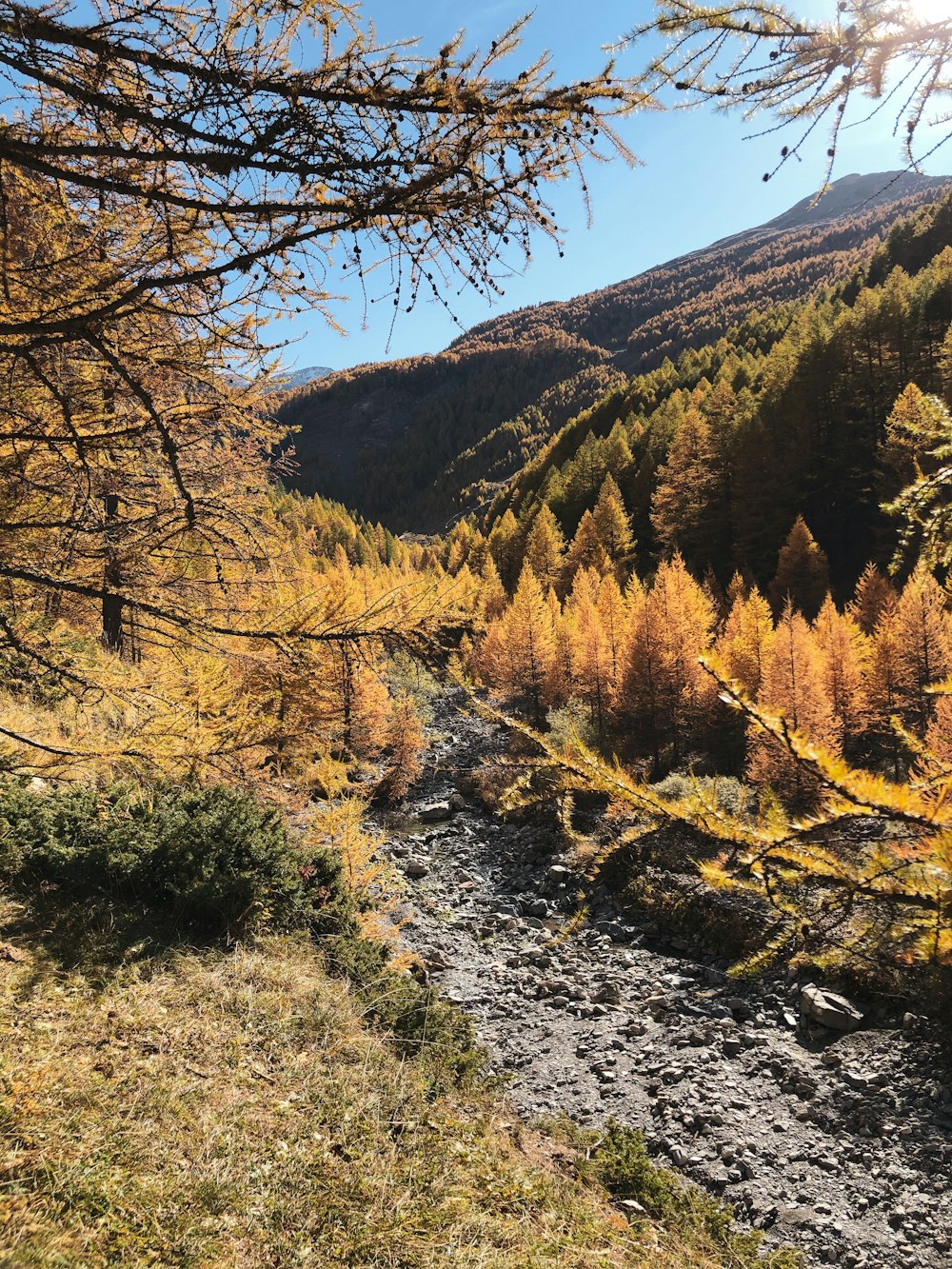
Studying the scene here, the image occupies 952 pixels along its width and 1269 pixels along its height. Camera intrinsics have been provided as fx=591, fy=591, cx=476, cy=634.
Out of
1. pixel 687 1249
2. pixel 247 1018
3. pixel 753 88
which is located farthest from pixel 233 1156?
pixel 753 88

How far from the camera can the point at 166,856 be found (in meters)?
8.61

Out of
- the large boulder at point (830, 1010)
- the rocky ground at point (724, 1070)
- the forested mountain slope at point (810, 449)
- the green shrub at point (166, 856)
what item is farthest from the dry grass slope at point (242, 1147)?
the forested mountain slope at point (810, 449)

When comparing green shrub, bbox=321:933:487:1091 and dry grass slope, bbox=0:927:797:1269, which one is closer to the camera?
dry grass slope, bbox=0:927:797:1269

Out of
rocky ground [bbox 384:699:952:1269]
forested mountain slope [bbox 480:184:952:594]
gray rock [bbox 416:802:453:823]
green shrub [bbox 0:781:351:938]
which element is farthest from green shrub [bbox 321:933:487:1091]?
forested mountain slope [bbox 480:184:952:594]

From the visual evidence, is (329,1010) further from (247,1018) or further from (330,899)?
(330,899)

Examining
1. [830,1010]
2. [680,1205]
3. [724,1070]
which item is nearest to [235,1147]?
[680,1205]

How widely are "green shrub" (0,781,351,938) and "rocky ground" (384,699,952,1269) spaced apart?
5018 mm

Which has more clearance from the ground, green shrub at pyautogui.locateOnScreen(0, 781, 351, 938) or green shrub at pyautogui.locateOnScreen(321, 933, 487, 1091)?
green shrub at pyautogui.locateOnScreen(0, 781, 351, 938)

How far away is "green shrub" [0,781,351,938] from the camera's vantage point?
770 centimetres

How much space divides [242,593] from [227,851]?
19.4 feet

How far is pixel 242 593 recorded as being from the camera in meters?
4.79

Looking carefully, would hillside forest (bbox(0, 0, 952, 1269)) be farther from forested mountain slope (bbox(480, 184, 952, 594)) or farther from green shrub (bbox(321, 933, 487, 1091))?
forested mountain slope (bbox(480, 184, 952, 594))

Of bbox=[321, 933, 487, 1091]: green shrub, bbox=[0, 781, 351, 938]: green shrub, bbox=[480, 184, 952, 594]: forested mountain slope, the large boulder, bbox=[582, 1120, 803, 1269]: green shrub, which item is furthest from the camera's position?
bbox=[480, 184, 952, 594]: forested mountain slope

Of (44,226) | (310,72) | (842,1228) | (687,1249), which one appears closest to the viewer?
(310,72)
